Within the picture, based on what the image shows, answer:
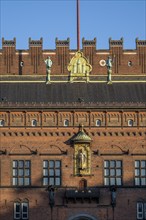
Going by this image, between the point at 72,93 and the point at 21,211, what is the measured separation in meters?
11.5

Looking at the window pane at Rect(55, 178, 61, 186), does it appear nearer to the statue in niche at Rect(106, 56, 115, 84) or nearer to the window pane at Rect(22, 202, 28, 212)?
the window pane at Rect(22, 202, 28, 212)

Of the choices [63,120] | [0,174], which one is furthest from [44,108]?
[0,174]

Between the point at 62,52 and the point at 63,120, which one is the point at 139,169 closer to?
the point at 63,120

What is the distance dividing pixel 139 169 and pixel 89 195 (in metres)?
4.75

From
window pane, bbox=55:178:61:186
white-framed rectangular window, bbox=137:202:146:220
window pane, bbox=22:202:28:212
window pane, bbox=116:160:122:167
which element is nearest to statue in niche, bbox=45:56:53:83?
window pane, bbox=55:178:61:186

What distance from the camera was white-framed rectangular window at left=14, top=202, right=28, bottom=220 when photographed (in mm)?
58375

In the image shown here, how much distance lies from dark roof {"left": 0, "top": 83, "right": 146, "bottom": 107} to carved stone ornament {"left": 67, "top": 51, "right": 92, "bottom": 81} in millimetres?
2233

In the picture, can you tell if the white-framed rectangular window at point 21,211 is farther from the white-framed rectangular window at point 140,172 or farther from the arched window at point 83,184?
the white-framed rectangular window at point 140,172

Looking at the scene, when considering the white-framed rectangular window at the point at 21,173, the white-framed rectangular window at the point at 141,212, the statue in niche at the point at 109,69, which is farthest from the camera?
the statue in niche at the point at 109,69

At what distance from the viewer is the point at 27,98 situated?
6178 cm

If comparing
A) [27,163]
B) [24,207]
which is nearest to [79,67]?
[27,163]

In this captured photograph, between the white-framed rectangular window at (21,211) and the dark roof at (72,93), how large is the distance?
832 cm

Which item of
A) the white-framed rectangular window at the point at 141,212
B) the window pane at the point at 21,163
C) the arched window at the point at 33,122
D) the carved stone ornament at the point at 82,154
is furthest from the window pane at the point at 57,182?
the white-framed rectangular window at the point at 141,212

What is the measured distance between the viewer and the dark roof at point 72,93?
61094 millimetres
